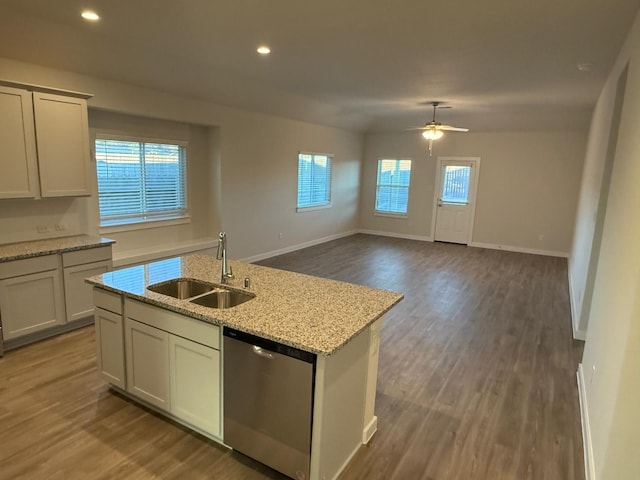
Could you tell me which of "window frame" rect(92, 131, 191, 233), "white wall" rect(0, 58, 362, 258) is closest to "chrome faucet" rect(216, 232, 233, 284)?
"white wall" rect(0, 58, 362, 258)

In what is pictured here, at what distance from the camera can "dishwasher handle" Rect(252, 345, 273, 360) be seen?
1971mm

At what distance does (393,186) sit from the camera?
392 inches

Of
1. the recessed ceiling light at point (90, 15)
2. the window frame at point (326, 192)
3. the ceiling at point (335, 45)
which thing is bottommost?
the window frame at point (326, 192)

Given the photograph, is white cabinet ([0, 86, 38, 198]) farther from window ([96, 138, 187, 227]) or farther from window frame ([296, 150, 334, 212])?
window frame ([296, 150, 334, 212])

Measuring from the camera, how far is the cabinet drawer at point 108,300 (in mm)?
2613

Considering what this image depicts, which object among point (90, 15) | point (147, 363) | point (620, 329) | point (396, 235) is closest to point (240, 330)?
point (147, 363)

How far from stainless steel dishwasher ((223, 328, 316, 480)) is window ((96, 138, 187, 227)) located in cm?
376

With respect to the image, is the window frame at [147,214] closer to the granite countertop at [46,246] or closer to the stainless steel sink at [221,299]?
the granite countertop at [46,246]

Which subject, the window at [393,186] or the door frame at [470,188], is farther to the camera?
the window at [393,186]

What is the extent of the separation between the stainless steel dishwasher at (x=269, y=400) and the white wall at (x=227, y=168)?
319 cm

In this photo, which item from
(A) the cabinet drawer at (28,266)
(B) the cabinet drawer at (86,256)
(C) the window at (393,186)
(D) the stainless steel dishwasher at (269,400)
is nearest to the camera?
(D) the stainless steel dishwasher at (269,400)

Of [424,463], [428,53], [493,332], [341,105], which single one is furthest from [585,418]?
[341,105]

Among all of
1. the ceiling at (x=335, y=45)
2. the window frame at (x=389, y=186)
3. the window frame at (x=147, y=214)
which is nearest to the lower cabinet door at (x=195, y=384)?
the ceiling at (x=335, y=45)

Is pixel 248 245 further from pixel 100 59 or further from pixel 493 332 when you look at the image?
pixel 493 332
